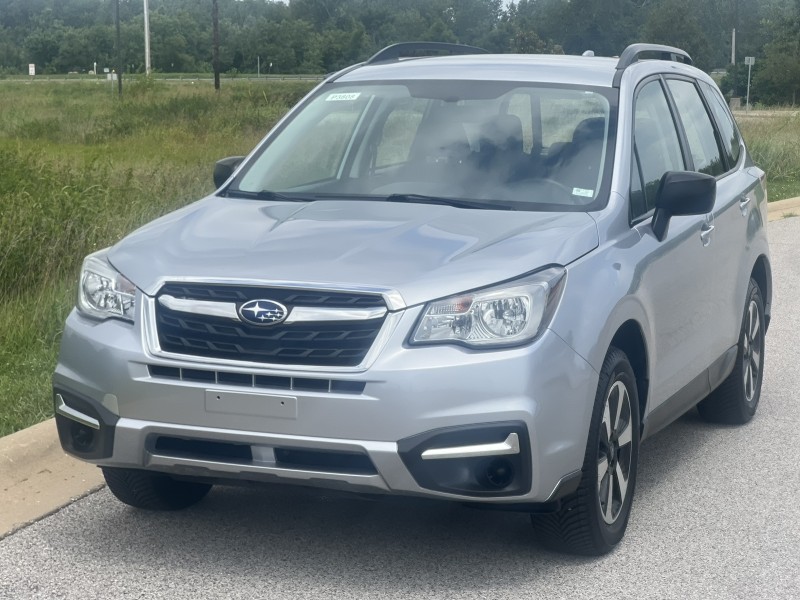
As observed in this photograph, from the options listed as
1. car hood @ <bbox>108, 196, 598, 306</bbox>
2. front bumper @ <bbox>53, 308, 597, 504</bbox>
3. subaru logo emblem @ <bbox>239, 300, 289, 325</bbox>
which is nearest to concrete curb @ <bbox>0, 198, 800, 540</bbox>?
front bumper @ <bbox>53, 308, 597, 504</bbox>

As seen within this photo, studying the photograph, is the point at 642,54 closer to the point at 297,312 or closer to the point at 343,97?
the point at 343,97

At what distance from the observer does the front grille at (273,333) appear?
421 cm

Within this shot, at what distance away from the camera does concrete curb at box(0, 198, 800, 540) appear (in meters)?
5.25

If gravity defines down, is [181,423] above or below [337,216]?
below

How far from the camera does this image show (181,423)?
4.34m

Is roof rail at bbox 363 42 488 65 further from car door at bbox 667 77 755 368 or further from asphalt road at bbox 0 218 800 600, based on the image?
asphalt road at bbox 0 218 800 600

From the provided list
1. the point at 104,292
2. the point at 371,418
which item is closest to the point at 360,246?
the point at 371,418

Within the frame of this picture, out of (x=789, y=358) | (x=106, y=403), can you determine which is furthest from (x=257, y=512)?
(x=789, y=358)

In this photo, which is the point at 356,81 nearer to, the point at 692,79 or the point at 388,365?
the point at 692,79

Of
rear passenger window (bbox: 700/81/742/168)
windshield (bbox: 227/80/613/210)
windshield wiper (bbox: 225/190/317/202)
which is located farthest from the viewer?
rear passenger window (bbox: 700/81/742/168)

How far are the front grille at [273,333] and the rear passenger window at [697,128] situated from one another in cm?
262

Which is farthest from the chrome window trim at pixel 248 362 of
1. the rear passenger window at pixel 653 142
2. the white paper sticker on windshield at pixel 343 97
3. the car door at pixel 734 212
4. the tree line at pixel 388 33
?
the tree line at pixel 388 33

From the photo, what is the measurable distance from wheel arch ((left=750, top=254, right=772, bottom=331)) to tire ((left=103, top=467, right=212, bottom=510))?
3.20 meters

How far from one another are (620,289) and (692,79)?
2.40m
